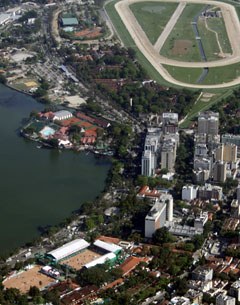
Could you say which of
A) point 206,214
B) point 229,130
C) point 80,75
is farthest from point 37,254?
point 80,75

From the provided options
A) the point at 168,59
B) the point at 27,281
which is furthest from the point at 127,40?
the point at 27,281

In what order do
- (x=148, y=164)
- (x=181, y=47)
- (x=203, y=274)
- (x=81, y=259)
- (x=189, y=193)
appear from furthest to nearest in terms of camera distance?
1. (x=181, y=47)
2. (x=148, y=164)
3. (x=189, y=193)
4. (x=81, y=259)
5. (x=203, y=274)

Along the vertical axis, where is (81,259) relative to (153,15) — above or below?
below

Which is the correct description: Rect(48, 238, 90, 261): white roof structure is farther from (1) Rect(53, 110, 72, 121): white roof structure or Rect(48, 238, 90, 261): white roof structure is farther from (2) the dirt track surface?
(2) the dirt track surface

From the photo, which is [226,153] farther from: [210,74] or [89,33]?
[89,33]

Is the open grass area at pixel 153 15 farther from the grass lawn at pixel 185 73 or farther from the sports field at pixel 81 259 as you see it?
the sports field at pixel 81 259

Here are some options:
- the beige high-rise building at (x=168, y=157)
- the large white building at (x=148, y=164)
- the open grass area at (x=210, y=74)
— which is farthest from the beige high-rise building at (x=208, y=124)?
the open grass area at (x=210, y=74)

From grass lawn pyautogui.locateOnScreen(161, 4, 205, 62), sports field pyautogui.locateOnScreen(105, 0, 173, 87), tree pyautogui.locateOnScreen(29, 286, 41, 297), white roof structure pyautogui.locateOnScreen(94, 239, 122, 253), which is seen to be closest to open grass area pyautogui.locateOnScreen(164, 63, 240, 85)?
sports field pyautogui.locateOnScreen(105, 0, 173, 87)
